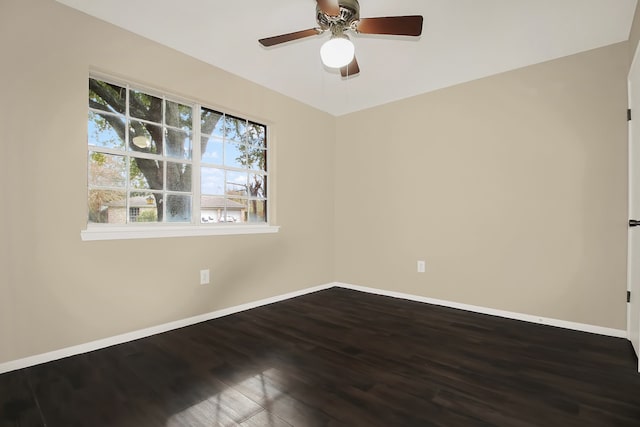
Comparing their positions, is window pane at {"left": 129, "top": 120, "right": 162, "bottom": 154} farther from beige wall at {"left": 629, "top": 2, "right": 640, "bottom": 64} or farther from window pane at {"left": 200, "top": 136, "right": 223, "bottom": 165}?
beige wall at {"left": 629, "top": 2, "right": 640, "bottom": 64}

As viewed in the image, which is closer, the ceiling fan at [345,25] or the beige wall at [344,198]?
the ceiling fan at [345,25]

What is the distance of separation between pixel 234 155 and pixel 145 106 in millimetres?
912

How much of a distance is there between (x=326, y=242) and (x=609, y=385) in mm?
2919

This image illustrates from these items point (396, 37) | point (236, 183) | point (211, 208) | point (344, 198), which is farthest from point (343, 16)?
point (344, 198)

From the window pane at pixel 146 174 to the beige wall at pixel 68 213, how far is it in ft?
1.20

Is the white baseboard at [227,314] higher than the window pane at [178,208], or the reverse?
the window pane at [178,208]

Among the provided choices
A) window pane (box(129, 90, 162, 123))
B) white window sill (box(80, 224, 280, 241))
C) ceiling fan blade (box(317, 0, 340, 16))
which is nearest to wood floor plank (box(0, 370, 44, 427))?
white window sill (box(80, 224, 280, 241))

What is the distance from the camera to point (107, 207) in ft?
7.66

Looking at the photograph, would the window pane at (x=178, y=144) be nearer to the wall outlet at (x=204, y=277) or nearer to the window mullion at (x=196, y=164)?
the window mullion at (x=196, y=164)

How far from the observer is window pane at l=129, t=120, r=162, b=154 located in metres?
2.48

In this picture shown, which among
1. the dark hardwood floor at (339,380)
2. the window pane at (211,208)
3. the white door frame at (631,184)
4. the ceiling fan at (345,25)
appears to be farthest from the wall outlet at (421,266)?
the ceiling fan at (345,25)

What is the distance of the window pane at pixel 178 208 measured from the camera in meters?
2.69

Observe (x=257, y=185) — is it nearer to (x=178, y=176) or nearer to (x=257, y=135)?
(x=257, y=135)

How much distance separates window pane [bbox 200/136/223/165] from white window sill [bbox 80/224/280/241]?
658 mm
